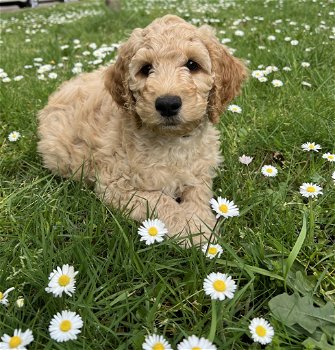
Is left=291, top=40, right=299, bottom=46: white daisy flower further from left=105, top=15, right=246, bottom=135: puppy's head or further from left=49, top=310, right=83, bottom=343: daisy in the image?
left=49, top=310, right=83, bottom=343: daisy

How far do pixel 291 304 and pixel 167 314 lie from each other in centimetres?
51

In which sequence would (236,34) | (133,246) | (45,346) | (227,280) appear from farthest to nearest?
1. (236,34)
2. (133,246)
3. (227,280)
4. (45,346)

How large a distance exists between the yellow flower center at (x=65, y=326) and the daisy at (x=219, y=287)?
0.52 meters

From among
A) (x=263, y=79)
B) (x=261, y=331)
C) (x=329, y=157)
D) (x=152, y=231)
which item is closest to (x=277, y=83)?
(x=263, y=79)

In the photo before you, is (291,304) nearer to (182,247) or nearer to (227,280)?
(227,280)

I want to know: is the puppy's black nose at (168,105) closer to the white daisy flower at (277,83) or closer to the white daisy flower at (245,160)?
the white daisy flower at (245,160)

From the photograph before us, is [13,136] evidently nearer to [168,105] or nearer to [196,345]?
[168,105]

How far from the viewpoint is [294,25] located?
585 cm

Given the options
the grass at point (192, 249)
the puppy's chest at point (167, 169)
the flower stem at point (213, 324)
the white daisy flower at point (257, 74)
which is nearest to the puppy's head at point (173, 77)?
the puppy's chest at point (167, 169)

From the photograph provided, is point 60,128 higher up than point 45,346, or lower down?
lower down

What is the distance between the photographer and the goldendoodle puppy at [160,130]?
224 cm

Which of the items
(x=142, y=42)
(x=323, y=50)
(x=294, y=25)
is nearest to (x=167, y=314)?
(x=142, y=42)

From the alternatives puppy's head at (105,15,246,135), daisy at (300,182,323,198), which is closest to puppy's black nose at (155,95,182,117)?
puppy's head at (105,15,246,135)

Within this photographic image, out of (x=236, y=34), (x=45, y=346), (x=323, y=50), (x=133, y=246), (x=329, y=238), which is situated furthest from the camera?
(x=236, y=34)
